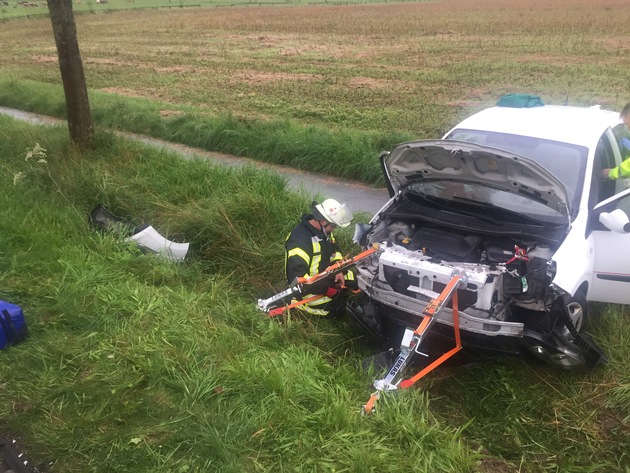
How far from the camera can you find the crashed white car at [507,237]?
3570 millimetres

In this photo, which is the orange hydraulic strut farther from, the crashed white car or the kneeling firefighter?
the kneeling firefighter

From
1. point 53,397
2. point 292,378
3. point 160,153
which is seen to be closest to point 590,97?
point 160,153

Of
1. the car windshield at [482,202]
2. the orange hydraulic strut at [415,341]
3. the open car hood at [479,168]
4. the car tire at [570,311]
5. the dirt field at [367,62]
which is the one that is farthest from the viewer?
the dirt field at [367,62]

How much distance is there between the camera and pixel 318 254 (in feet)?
14.9

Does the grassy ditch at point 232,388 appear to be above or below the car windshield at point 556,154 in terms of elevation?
below

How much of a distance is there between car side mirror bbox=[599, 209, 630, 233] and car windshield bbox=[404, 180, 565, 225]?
30 centimetres

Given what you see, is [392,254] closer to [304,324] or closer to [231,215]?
[304,324]

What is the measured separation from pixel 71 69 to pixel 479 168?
6458 mm

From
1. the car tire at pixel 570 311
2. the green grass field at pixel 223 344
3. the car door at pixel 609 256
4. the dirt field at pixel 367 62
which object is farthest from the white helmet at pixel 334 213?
the dirt field at pixel 367 62

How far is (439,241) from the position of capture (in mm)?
4129

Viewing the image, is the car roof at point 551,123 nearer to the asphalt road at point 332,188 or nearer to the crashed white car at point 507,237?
the crashed white car at point 507,237

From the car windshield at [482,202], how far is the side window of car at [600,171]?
425mm

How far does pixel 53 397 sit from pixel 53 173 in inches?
181

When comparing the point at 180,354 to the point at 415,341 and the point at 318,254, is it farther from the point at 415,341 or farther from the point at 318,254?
the point at 415,341
